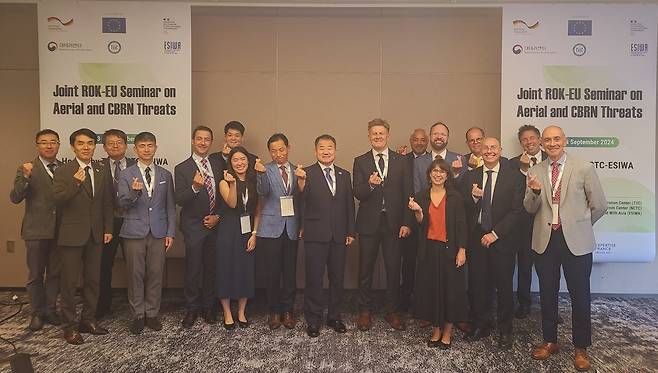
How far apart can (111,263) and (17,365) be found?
1400mm

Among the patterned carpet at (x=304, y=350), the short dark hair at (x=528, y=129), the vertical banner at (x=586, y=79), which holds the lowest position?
the patterned carpet at (x=304, y=350)

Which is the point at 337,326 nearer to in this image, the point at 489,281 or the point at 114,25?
the point at 489,281

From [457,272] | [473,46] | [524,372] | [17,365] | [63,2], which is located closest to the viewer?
[17,365]

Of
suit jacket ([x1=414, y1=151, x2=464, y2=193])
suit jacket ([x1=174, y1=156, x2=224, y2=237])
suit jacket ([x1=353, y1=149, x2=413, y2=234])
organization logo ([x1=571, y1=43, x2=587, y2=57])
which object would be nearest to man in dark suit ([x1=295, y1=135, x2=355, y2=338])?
suit jacket ([x1=353, y1=149, x2=413, y2=234])

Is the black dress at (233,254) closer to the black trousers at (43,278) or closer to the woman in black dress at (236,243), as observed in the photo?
the woman in black dress at (236,243)

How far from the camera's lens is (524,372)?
3.08 meters

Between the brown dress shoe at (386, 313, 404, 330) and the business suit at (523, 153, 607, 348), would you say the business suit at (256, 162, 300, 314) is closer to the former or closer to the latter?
the brown dress shoe at (386, 313, 404, 330)

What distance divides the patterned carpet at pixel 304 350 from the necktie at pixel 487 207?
942 mm

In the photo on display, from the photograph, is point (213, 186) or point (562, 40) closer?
point (213, 186)

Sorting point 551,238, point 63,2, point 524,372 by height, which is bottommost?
point 524,372

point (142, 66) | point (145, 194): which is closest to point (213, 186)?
point (145, 194)

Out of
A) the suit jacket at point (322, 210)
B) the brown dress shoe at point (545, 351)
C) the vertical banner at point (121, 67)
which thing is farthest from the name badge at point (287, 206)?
the brown dress shoe at point (545, 351)

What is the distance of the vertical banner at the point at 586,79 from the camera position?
4.48m

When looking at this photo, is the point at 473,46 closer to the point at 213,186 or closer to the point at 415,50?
the point at 415,50
